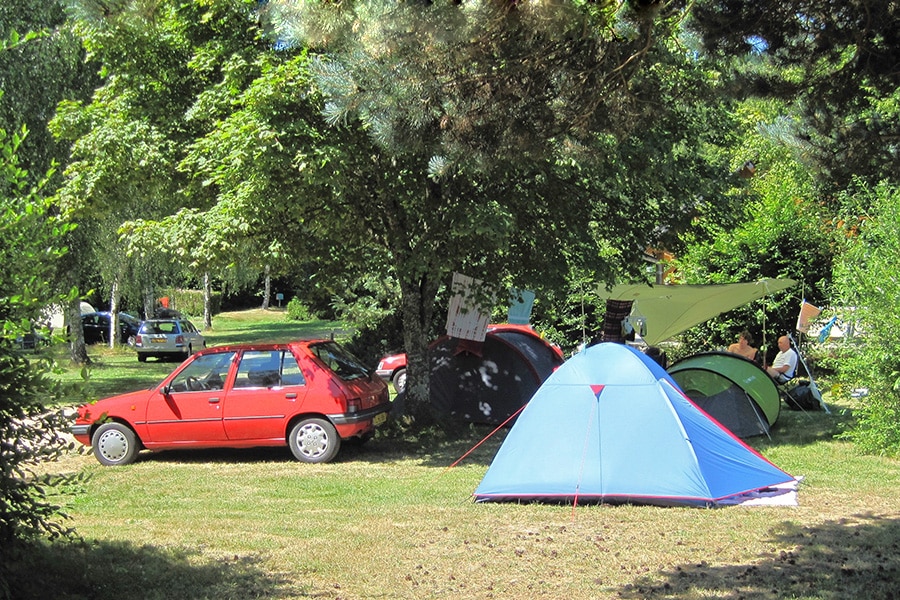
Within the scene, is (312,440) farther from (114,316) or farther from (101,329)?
(101,329)

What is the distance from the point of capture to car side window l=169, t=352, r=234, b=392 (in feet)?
36.1

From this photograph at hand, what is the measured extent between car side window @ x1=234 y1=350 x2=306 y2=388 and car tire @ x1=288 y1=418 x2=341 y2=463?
55cm

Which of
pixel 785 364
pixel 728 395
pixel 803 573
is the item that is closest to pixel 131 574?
pixel 803 573

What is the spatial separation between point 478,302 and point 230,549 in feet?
18.6

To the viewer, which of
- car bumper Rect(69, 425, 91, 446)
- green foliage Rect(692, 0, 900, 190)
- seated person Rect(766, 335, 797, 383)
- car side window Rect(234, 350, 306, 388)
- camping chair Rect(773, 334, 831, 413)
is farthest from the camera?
seated person Rect(766, 335, 797, 383)

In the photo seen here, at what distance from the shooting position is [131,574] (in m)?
6.12

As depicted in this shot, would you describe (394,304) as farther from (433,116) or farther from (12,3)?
(433,116)

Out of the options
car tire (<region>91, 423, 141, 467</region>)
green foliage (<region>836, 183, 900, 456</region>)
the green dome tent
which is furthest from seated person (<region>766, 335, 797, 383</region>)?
car tire (<region>91, 423, 141, 467</region>)

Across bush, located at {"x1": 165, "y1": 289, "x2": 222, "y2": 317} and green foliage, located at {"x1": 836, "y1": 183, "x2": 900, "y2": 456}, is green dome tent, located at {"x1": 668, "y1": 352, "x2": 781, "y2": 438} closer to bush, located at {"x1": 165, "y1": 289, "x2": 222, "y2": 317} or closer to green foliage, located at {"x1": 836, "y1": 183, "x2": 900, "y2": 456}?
green foliage, located at {"x1": 836, "y1": 183, "x2": 900, "y2": 456}

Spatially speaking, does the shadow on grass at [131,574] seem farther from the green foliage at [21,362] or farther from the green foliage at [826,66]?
the green foliage at [826,66]

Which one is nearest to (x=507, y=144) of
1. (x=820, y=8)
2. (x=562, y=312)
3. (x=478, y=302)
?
(x=820, y=8)

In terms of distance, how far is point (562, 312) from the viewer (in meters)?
22.1

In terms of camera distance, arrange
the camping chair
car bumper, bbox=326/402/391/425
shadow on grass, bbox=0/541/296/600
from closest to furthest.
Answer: shadow on grass, bbox=0/541/296/600
car bumper, bbox=326/402/391/425
the camping chair

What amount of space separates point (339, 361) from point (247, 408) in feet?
4.20
